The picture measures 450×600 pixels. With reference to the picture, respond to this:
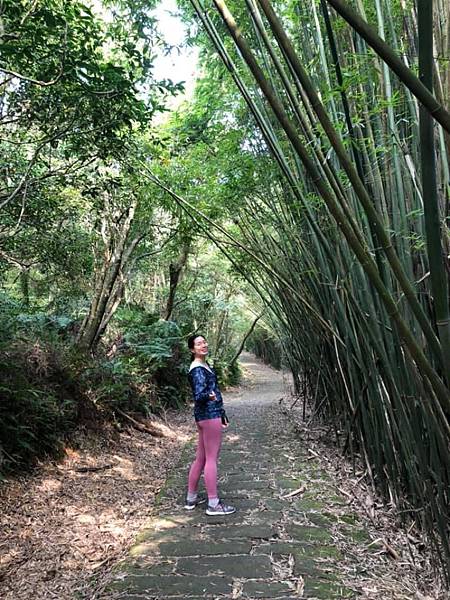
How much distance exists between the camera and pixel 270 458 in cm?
403

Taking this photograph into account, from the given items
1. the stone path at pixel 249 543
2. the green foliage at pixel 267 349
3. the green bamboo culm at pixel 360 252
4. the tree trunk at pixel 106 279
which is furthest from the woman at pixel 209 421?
the green foliage at pixel 267 349

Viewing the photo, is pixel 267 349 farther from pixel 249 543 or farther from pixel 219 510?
pixel 249 543

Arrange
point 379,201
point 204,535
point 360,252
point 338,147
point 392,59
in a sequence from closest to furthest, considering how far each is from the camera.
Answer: point 392,59, point 338,147, point 360,252, point 379,201, point 204,535

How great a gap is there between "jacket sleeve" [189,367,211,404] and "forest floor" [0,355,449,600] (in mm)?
704

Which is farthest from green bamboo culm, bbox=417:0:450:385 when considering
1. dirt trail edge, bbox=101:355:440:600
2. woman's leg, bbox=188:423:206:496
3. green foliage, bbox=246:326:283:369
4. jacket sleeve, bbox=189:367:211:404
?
green foliage, bbox=246:326:283:369

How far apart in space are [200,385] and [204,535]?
0.81m

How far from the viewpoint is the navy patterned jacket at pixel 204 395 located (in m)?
2.71

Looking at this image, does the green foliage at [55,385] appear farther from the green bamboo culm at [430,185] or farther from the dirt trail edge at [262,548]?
the green bamboo culm at [430,185]

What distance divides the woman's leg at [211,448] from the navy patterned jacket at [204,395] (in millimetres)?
41

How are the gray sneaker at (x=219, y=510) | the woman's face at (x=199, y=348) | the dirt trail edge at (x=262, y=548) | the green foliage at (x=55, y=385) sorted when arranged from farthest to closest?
the green foliage at (x=55, y=385)
the woman's face at (x=199, y=348)
the gray sneaker at (x=219, y=510)
the dirt trail edge at (x=262, y=548)

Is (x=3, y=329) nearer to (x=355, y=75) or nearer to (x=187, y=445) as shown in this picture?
(x=187, y=445)

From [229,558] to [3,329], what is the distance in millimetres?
2854

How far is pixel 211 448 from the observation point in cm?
Result: 274

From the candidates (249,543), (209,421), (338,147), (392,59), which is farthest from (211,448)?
(392,59)
